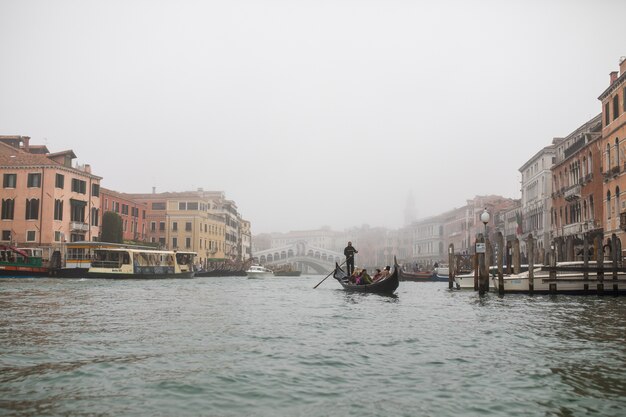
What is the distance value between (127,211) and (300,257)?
44289 millimetres

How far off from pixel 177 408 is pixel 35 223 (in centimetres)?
4265

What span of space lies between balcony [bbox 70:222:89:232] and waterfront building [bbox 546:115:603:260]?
114 feet

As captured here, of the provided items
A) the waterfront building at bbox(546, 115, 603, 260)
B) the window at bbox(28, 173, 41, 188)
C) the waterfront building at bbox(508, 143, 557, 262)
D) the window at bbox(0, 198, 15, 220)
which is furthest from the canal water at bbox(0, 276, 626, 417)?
the waterfront building at bbox(508, 143, 557, 262)

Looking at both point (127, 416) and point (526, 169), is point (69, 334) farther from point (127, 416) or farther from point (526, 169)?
point (526, 169)

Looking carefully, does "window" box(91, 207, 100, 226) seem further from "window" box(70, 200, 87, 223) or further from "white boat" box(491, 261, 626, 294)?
"white boat" box(491, 261, 626, 294)

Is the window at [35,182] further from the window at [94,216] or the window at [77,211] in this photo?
the window at [94,216]

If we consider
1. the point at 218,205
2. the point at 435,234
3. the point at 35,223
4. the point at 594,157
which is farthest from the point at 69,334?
the point at 435,234

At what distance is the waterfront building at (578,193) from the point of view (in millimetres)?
32594

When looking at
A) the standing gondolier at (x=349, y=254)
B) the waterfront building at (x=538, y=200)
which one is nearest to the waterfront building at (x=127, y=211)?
the standing gondolier at (x=349, y=254)

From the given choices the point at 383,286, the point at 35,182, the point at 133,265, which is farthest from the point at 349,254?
the point at 35,182

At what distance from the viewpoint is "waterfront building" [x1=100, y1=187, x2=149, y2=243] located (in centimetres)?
5416

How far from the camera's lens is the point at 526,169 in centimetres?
5544

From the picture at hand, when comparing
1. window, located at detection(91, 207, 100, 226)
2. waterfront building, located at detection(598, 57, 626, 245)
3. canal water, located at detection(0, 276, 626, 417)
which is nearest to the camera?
canal water, located at detection(0, 276, 626, 417)

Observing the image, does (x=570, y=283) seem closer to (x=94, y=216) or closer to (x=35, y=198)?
(x=35, y=198)
